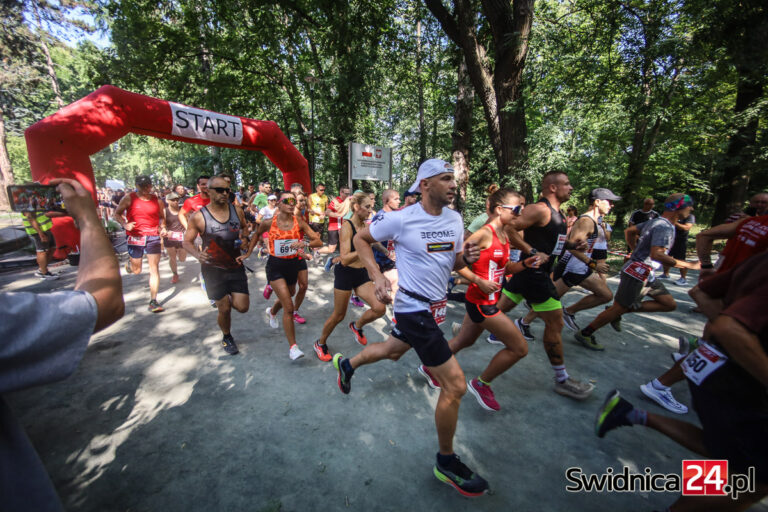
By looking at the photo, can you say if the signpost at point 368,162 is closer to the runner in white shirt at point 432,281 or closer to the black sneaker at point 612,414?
the runner in white shirt at point 432,281

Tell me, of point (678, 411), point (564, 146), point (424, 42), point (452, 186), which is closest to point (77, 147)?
point (452, 186)

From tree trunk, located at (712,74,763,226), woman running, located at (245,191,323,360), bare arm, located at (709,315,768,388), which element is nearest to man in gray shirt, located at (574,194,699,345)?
bare arm, located at (709,315,768,388)

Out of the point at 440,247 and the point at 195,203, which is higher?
the point at 195,203

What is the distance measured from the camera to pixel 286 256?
4320 mm

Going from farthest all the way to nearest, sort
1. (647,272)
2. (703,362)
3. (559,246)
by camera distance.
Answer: (647,272) → (559,246) → (703,362)

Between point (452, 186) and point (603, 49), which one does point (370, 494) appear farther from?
point (603, 49)

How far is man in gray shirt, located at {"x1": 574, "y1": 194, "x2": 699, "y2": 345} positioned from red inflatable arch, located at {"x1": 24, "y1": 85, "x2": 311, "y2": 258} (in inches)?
330

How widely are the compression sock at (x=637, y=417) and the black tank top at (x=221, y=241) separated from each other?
436cm

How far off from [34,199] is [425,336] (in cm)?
234

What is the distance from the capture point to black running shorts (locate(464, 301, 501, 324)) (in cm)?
302

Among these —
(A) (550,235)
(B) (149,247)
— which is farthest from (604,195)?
(B) (149,247)

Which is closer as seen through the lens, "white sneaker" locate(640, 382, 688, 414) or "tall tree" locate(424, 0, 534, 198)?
"white sneaker" locate(640, 382, 688, 414)

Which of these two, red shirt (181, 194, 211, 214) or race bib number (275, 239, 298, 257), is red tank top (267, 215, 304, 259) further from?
red shirt (181, 194, 211, 214)

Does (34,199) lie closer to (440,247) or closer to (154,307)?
(440,247)
